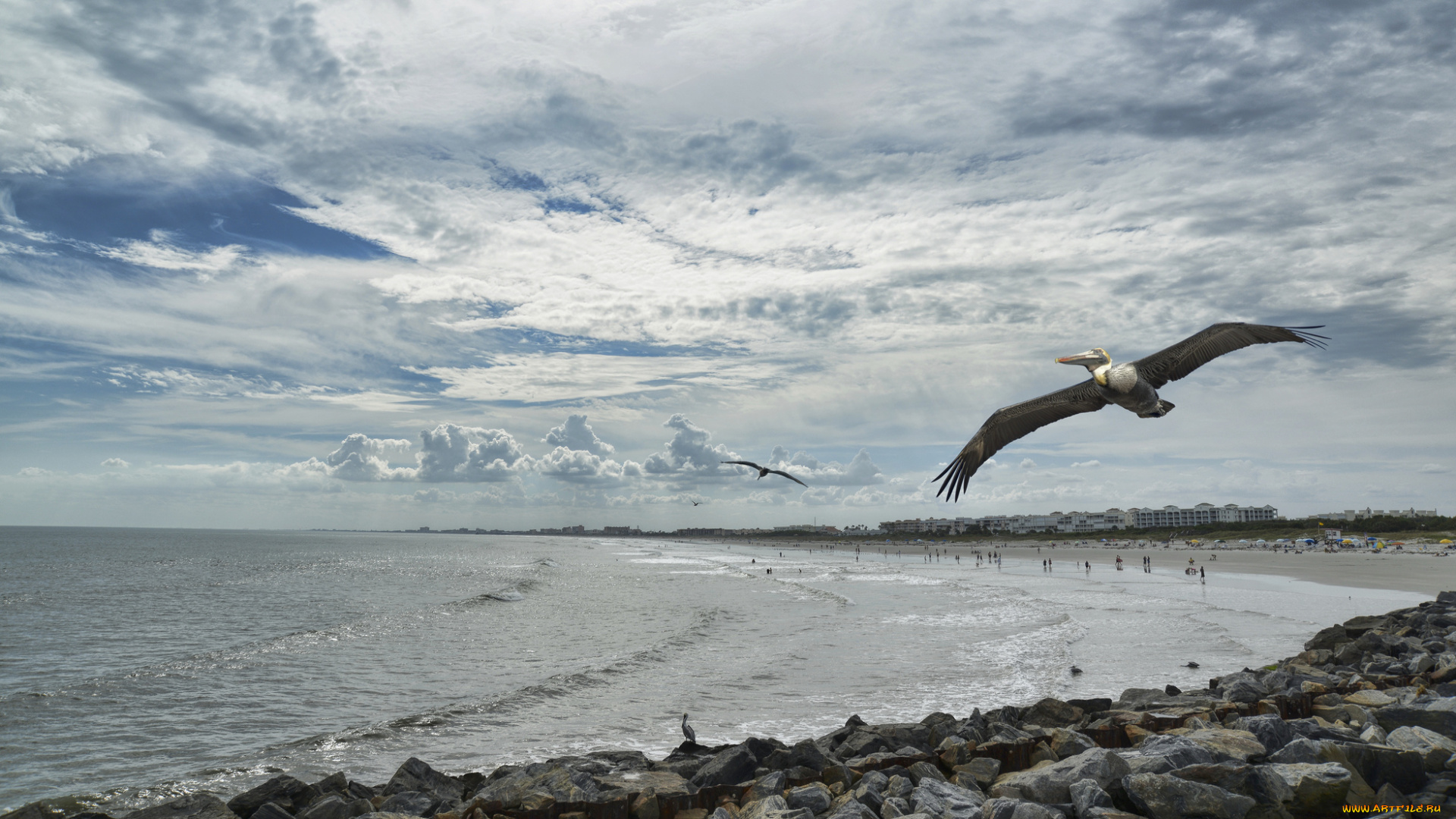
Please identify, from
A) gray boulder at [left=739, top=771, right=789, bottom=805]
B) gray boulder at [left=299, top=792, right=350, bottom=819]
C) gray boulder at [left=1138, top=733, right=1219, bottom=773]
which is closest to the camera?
gray boulder at [left=1138, top=733, right=1219, bottom=773]

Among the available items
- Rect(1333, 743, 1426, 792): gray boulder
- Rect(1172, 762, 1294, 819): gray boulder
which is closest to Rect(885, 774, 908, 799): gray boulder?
Rect(1172, 762, 1294, 819): gray boulder

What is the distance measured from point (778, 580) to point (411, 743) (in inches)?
1888

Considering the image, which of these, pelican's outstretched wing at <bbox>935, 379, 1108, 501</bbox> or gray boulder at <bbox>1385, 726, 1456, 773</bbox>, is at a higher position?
pelican's outstretched wing at <bbox>935, 379, 1108, 501</bbox>

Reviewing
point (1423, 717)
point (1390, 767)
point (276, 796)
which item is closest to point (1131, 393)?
point (1390, 767)

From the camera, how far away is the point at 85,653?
26.5m

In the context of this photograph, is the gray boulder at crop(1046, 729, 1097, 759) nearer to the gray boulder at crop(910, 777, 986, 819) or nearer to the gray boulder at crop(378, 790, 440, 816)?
the gray boulder at crop(910, 777, 986, 819)

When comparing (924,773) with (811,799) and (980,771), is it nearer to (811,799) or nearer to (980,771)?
(980,771)

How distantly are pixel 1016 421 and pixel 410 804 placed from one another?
8.02 metres

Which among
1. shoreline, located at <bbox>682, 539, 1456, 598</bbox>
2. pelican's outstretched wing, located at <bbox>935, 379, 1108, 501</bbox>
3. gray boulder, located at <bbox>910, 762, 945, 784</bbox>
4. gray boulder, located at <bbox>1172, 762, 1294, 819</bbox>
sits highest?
pelican's outstretched wing, located at <bbox>935, 379, 1108, 501</bbox>

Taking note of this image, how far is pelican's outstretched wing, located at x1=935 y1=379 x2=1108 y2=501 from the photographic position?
768 centimetres

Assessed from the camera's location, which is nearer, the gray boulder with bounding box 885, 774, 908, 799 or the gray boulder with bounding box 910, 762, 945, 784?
the gray boulder with bounding box 885, 774, 908, 799

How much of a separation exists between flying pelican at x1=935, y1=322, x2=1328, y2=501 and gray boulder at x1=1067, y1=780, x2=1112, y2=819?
267 cm

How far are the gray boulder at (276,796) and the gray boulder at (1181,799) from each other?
28.8 feet

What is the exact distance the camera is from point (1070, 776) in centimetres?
709
